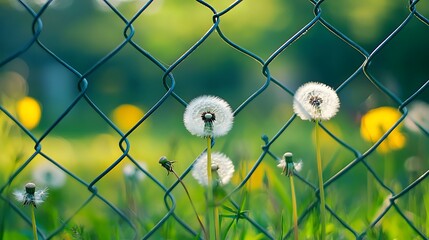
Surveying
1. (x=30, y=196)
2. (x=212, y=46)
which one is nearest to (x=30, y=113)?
(x=30, y=196)

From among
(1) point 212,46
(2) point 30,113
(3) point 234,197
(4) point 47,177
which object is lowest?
(3) point 234,197

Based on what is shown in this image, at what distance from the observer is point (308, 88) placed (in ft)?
2.46

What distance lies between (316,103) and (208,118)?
0.43ft

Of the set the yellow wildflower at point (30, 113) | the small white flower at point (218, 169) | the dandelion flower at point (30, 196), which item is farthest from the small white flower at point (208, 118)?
the yellow wildflower at point (30, 113)

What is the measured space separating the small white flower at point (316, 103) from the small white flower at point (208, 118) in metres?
0.09

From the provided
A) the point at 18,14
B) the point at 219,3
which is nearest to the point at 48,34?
the point at 18,14

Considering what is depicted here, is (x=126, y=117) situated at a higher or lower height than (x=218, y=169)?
higher

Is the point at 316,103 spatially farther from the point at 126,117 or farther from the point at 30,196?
the point at 126,117

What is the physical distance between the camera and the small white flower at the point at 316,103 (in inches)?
28.9

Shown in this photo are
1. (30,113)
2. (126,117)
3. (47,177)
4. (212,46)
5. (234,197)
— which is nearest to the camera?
(234,197)

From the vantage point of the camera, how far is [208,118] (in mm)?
698

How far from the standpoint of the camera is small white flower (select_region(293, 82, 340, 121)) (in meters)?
0.73

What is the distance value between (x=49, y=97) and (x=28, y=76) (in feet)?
2.30

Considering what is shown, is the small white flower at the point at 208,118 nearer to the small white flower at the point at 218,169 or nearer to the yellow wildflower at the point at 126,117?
the small white flower at the point at 218,169
